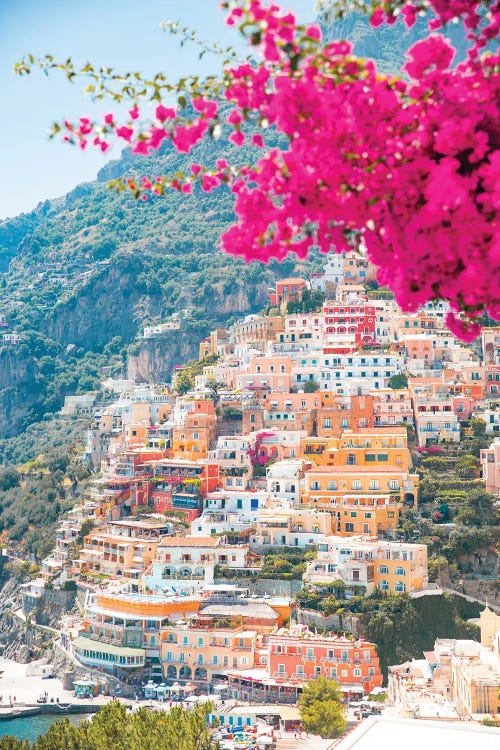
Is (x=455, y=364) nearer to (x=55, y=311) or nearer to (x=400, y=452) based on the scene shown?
(x=400, y=452)

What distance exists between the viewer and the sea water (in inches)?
1617

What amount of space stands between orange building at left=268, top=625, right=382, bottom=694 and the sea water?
19.8 ft

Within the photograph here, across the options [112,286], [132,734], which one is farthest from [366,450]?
[112,286]

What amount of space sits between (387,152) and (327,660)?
118 feet

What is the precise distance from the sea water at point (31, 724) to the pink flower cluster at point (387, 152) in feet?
123

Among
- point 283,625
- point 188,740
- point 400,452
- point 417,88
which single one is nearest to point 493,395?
point 400,452

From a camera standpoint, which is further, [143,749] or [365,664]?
[365,664]

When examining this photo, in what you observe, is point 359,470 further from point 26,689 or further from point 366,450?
point 26,689

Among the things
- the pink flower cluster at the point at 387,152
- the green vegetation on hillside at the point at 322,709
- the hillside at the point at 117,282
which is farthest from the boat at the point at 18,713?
the hillside at the point at 117,282

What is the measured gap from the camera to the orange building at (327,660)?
3944 centimetres

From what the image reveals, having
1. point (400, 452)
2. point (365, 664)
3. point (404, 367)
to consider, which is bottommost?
point (365, 664)

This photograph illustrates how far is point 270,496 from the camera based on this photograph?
4794 centimetres

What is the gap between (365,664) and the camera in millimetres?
39719

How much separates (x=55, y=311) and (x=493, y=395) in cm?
6022
